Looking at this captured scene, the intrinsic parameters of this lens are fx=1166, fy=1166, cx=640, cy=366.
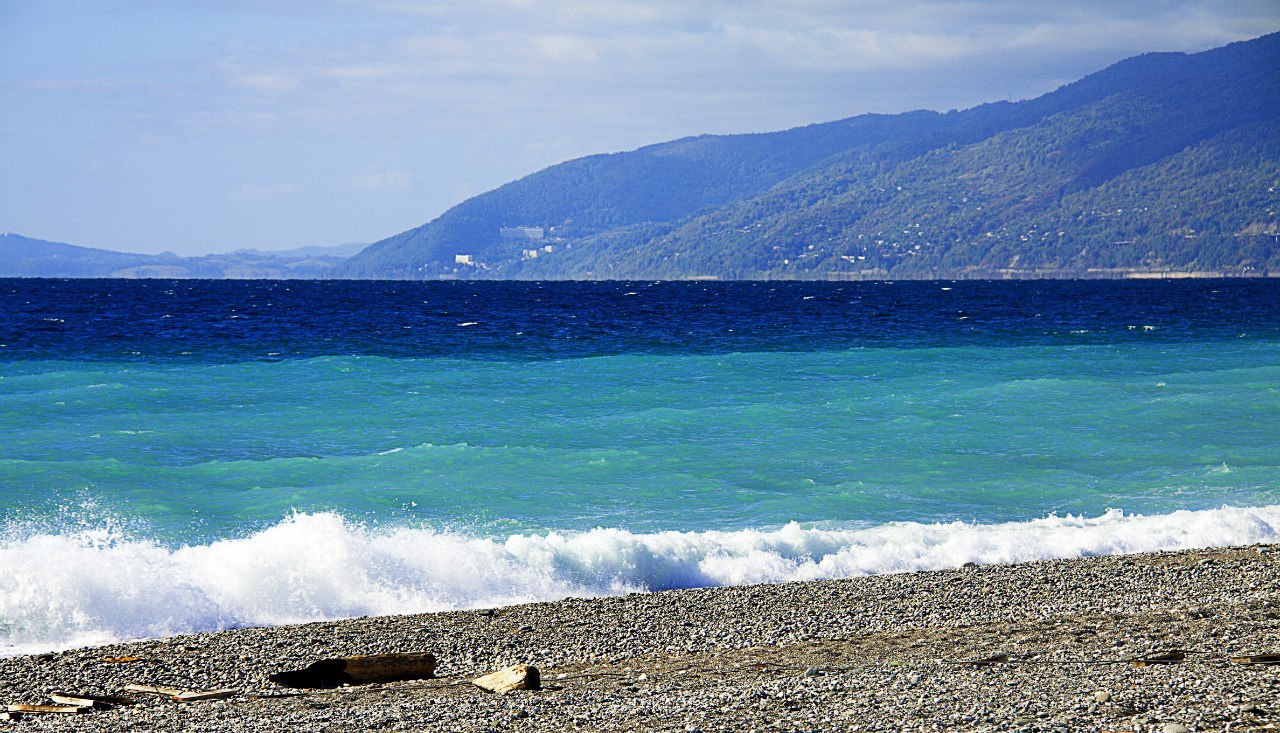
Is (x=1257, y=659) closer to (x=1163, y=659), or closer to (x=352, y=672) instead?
(x=1163, y=659)

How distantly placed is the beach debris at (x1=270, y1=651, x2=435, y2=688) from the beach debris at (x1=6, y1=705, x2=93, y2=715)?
1393 mm

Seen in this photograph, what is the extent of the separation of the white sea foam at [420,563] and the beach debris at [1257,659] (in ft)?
17.9

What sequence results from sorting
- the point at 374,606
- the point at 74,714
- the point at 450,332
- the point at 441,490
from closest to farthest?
the point at 74,714
the point at 374,606
the point at 441,490
the point at 450,332

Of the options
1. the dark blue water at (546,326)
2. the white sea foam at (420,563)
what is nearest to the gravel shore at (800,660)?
the white sea foam at (420,563)

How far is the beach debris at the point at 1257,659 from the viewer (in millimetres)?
8928

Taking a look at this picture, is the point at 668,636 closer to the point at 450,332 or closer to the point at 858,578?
the point at 858,578

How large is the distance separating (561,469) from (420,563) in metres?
6.62

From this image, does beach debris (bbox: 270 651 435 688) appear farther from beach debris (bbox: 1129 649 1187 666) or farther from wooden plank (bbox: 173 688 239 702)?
beach debris (bbox: 1129 649 1187 666)

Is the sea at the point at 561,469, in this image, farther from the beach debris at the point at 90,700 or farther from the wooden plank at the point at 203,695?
the wooden plank at the point at 203,695

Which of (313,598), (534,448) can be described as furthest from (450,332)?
(313,598)

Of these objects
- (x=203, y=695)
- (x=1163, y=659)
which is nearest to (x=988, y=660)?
(x=1163, y=659)

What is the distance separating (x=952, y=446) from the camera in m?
22.8

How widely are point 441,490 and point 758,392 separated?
1394cm

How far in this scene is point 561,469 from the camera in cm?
2034
